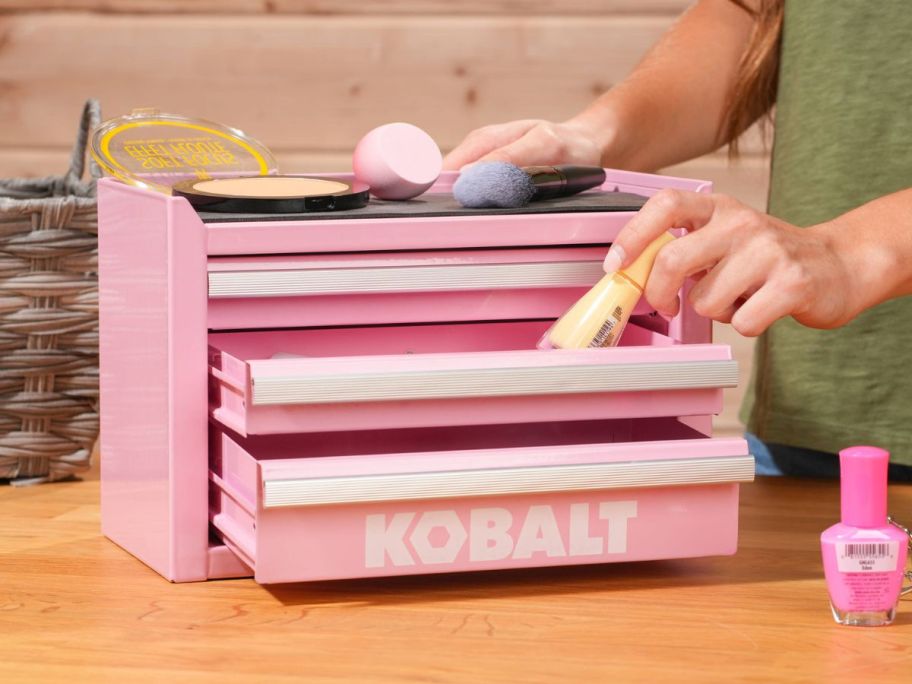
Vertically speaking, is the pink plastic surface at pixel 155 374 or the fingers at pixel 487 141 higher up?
the fingers at pixel 487 141

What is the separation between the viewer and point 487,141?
3.41 ft

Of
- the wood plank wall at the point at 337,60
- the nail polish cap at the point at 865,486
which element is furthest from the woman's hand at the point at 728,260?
the wood plank wall at the point at 337,60

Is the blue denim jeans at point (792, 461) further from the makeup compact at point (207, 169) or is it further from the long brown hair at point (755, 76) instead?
the makeup compact at point (207, 169)

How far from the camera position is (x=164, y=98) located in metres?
1.84

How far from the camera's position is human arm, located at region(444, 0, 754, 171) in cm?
114

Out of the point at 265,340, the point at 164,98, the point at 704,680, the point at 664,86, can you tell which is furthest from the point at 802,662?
the point at 164,98

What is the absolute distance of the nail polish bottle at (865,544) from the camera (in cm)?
68

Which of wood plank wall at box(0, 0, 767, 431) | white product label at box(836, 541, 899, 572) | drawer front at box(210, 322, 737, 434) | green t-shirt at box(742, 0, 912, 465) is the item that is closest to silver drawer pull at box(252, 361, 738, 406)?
drawer front at box(210, 322, 737, 434)

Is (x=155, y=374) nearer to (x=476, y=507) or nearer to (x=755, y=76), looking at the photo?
(x=476, y=507)

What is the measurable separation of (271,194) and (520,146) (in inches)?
10.3

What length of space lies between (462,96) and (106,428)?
1.05m

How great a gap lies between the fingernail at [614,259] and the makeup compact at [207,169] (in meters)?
0.16

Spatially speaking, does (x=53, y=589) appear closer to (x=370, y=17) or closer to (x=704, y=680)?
(x=704, y=680)

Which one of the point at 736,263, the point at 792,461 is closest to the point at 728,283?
the point at 736,263
